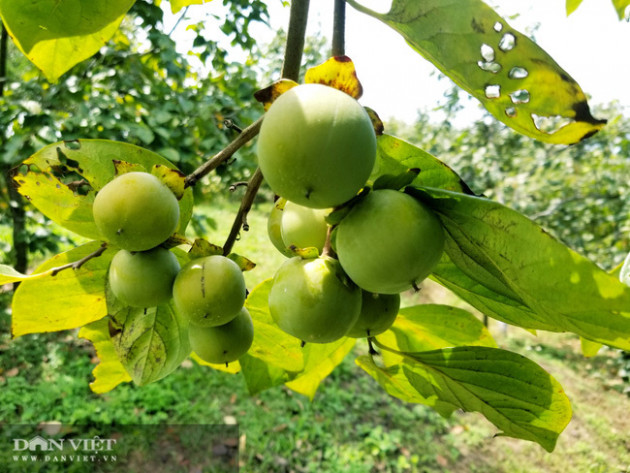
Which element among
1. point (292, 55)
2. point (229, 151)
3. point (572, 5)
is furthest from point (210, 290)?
point (572, 5)

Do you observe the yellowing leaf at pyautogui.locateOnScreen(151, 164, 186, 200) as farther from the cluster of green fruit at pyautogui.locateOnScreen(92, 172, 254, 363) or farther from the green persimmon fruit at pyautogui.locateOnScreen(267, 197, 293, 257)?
the green persimmon fruit at pyautogui.locateOnScreen(267, 197, 293, 257)

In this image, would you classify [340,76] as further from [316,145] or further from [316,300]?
[316,300]

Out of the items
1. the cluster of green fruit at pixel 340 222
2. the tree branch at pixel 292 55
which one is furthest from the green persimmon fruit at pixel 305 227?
the tree branch at pixel 292 55

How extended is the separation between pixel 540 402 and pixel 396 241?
1.68 feet

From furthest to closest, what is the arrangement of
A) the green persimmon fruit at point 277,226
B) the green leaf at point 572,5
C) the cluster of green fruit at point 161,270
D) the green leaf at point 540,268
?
the green leaf at point 572,5 → the green persimmon fruit at point 277,226 → the cluster of green fruit at point 161,270 → the green leaf at point 540,268

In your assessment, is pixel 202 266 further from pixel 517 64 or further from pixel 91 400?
pixel 91 400

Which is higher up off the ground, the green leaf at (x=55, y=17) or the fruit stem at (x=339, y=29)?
the fruit stem at (x=339, y=29)

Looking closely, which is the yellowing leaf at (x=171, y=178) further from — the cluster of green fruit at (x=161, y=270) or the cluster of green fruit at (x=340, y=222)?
the cluster of green fruit at (x=340, y=222)

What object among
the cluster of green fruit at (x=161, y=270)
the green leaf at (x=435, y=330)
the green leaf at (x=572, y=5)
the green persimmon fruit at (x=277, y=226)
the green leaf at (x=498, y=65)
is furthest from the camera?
the green leaf at (x=435, y=330)

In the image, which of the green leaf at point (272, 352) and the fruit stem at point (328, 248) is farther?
the green leaf at point (272, 352)

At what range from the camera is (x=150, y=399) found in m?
3.79

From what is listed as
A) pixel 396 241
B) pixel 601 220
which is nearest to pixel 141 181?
pixel 396 241

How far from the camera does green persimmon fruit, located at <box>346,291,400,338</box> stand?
Answer: 77 centimetres

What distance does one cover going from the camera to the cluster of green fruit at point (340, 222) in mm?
563
